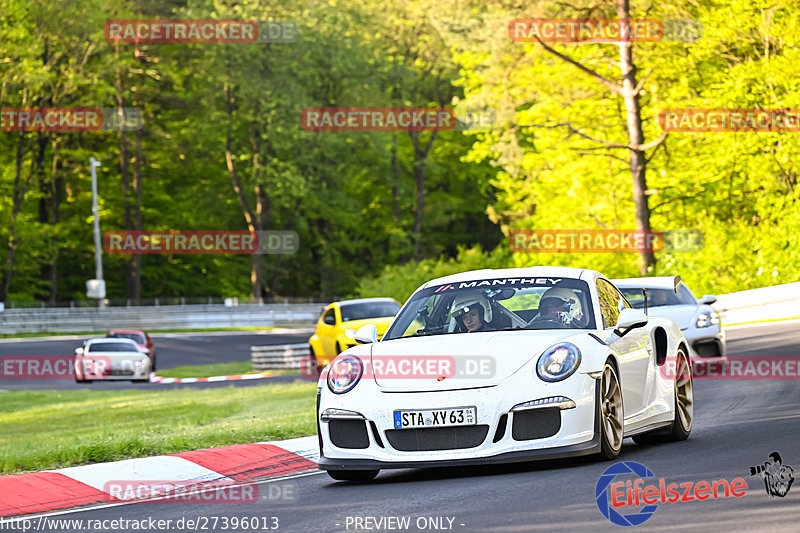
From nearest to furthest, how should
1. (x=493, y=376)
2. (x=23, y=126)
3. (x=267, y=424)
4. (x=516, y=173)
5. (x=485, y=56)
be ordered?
1. (x=493, y=376)
2. (x=267, y=424)
3. (x=516, y=173)
4. (x=485, y=56)
5. (x=23, y=126)

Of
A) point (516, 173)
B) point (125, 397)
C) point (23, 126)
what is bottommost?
point (125, 397)

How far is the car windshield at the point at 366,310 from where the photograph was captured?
1070 inches

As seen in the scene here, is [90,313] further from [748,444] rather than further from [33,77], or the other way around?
[748,444]

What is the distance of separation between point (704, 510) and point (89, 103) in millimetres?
60725

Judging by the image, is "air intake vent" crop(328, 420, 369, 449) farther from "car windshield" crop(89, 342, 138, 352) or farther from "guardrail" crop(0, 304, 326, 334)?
"guardrail" crop(0, 304, 326, 334)

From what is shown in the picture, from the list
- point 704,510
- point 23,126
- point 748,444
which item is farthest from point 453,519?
point 23,126

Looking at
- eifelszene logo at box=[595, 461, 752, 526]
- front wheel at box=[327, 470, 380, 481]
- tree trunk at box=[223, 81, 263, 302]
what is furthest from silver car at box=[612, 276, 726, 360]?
tree trunk at box=[223, 81, 263, 302]

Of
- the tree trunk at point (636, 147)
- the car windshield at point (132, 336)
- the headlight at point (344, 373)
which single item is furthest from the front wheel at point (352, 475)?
the car windshield at point (132, 336)

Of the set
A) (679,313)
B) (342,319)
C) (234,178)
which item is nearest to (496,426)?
(679,313)

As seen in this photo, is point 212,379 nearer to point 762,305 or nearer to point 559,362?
point 762,305

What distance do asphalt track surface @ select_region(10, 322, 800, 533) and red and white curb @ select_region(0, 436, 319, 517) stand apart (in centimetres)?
58

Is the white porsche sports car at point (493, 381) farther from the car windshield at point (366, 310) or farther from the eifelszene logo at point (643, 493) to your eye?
the car windshield at point (366, 310)

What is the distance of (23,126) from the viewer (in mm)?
62875

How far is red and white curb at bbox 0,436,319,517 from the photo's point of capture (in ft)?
30.4
